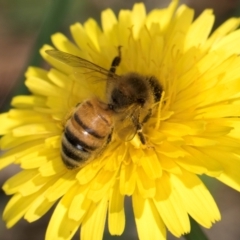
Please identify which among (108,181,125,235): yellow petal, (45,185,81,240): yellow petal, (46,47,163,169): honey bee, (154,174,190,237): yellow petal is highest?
Answer: (46,47,163,169): honey bee

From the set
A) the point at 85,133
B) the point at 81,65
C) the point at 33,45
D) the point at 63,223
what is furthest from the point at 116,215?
the point at 33,45

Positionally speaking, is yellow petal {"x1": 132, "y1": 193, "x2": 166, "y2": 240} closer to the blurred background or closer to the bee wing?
the bee wing

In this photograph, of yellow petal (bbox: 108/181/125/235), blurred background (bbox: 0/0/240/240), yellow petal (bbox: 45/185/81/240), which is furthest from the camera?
blurred background (bbox: 0/0/240/240)

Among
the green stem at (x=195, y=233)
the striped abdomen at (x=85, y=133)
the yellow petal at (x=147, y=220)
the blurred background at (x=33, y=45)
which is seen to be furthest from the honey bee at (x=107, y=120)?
the blurred background at (x=33, y=45)

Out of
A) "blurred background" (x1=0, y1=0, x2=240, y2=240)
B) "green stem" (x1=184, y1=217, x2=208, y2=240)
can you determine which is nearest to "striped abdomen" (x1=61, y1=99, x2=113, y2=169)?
"green stem" (x1=184, y1=217, x2=208, y2=240)

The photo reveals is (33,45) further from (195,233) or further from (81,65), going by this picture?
(195,233)

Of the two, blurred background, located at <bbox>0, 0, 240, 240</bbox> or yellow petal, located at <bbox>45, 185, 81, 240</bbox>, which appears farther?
blurred background, located at <bbox>0, 0, 240, 240</bbox>

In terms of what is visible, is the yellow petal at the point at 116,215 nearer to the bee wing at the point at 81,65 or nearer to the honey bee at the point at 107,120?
the honey bee at the point at 107,120
